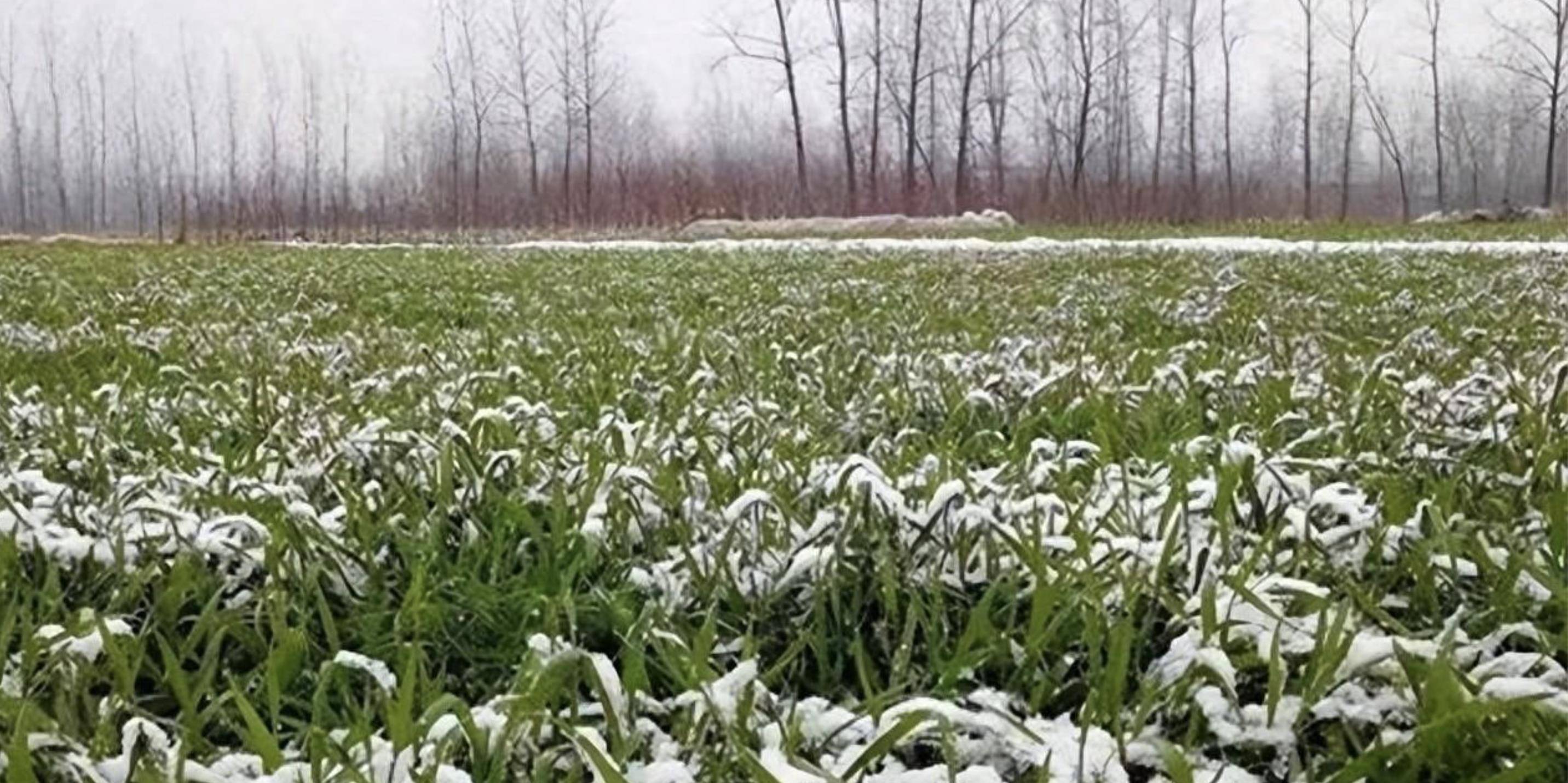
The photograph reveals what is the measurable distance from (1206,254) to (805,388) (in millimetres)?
11400

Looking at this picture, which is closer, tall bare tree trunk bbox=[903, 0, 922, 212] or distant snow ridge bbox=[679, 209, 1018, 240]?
distant snow ridge bbox=[679, 209, 1018, 240]

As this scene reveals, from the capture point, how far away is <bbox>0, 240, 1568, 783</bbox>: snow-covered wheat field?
46.3 inches

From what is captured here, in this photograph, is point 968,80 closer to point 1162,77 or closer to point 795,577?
point 1162,77

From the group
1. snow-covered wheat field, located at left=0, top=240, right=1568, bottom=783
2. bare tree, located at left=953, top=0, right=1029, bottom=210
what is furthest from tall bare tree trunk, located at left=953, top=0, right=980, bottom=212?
snow-covered wheat field, located at left=0, top=240, right=1568, bottom=783

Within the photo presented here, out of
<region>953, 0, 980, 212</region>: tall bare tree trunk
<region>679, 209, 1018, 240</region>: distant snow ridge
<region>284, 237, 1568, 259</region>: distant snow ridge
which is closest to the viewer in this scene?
<region>284, 237, 1568, 259</region>: distant snow ridge

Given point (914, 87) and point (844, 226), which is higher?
point (914, 87)

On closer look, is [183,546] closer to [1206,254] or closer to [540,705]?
[540,705]

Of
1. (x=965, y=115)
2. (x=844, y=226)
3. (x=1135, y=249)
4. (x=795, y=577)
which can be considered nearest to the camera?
(x=795, y=577)

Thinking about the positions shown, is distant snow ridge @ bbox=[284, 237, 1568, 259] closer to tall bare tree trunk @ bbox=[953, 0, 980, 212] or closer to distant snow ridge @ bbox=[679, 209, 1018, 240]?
distant snow ridge @ bbox=[679, 209, 1018, 240]

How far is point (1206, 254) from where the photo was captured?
1366 cm

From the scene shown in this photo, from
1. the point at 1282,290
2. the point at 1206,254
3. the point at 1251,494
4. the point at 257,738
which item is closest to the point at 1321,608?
the point at 1251,494

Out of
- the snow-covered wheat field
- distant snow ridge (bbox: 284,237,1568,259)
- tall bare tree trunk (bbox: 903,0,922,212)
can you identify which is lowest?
the snow-covered wheat field

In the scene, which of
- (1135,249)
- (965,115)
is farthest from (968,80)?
(1135,249)

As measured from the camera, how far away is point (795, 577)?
5.35 ft
